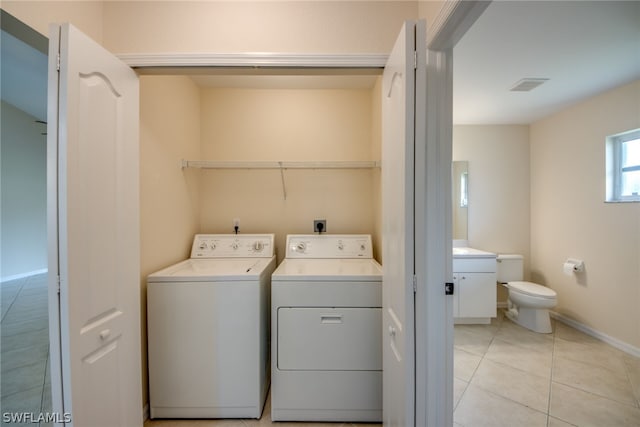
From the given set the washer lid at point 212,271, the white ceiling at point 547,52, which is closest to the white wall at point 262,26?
the white ceiling at point 547,52

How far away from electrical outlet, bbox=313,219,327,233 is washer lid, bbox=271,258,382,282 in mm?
341

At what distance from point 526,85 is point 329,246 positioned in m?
2.31

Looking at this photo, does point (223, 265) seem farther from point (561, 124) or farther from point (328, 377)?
point (561, 124)

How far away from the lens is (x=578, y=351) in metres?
2.38

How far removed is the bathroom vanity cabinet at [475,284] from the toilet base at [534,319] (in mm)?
376

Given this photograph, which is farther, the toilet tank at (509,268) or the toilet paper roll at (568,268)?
the toilet tank at (509,268)

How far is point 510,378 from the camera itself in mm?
2041

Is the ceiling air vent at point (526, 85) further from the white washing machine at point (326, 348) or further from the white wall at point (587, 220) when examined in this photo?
the white washing machine at point (326, 348)

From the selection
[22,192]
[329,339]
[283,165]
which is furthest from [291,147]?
[22,192]

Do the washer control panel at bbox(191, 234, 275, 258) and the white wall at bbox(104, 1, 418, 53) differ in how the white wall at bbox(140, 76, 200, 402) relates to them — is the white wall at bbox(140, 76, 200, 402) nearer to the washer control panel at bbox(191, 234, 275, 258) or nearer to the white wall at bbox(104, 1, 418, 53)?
the washer control panel at bbox(191, 234, 275, 258)

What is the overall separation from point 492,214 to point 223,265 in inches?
129

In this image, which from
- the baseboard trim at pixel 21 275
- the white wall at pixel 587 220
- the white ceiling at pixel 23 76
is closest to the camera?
the white ceiling at pixel 23 76

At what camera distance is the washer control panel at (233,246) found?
2.23 metres

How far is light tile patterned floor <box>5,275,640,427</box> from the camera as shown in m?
1.60
